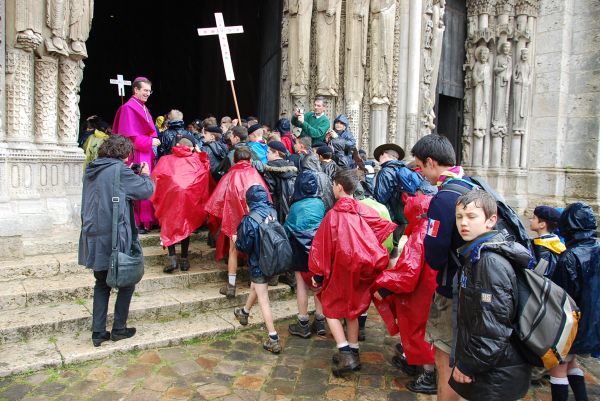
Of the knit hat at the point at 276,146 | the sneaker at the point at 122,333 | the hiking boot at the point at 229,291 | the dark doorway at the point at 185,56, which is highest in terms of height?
the dark doorway at the point at 185,56

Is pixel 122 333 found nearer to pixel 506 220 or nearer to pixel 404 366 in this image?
pixel 404 366

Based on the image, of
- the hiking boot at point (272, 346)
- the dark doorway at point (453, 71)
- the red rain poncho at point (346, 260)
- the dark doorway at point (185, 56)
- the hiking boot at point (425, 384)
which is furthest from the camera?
the dark doorway at point (453, 71)

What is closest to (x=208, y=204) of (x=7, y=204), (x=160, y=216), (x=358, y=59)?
(x=160, y=216)

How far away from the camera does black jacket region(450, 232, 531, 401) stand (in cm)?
229

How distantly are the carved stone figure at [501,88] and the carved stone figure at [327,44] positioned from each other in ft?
18.5

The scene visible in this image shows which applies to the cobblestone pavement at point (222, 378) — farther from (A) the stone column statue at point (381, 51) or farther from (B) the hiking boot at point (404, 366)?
(A) the stone column statue at point (381, 51)

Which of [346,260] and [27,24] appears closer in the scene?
[346,260]

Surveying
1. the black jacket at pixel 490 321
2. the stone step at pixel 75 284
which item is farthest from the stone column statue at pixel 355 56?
the black jacket at pixel 490 321

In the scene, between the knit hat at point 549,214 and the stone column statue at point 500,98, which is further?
the stone column statue at point 500,98

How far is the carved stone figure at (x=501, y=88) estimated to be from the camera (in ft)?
41.0

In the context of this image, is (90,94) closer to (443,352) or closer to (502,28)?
(502,28)

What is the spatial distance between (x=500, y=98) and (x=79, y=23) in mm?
10285

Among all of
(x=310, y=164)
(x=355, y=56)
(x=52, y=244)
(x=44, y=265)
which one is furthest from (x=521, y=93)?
(x=44, y=265)

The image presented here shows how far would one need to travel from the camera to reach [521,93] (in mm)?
12633
